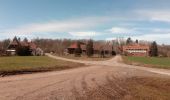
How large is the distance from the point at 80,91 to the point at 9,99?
5.99 metres

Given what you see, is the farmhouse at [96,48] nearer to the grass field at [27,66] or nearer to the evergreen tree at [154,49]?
the evergreen tree at [154,49]

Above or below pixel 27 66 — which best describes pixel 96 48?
above

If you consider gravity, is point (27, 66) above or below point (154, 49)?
below

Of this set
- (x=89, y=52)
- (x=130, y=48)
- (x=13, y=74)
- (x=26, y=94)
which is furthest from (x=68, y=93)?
(x=130, y=48)

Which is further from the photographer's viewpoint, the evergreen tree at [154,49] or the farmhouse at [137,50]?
the farmhouse at [137,50]

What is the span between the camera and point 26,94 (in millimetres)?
19016

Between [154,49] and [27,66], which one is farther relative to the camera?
[154,49]

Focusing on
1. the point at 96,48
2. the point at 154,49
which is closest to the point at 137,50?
the point at 154,49

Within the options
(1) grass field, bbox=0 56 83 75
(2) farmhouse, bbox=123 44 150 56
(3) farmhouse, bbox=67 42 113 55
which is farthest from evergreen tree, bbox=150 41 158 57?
(1) grass field, bbox=0 56 83 75

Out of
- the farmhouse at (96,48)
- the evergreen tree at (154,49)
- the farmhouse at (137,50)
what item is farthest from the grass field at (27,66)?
the farmhouse at (137,50)

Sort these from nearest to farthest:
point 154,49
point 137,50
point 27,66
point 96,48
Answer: point 27,66 → point 96,48 → point 154,49 → point 137,50

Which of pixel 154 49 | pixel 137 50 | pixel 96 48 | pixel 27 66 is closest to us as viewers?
pixel 27 66

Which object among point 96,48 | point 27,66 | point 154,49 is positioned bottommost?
point 27,66

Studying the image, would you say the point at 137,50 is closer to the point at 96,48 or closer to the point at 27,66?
the point at 96,48
